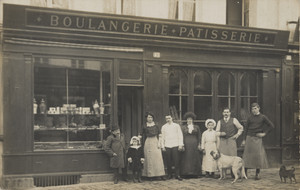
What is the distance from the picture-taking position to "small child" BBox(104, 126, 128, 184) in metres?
8.73

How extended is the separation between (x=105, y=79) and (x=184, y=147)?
2.56 metres

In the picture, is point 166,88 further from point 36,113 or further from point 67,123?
point 36,113

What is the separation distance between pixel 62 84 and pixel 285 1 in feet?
22.8

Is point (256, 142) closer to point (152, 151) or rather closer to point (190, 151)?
point (190, 151)

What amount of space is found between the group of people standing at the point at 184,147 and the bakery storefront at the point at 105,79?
57 centimetres

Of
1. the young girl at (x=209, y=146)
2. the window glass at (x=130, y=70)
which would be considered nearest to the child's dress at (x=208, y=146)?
the young girl at (x=209, y=146)

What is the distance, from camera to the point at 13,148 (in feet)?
27.3

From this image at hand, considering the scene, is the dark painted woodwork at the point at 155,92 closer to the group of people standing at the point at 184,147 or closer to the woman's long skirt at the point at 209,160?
the group of people standing at the point at 184,147

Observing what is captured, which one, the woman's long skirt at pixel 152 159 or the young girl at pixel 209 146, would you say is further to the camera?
the young girl at pixel 209 146

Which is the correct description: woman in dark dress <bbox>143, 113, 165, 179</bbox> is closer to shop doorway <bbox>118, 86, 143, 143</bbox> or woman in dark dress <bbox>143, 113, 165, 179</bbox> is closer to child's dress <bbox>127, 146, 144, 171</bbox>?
child's dress <bbox>127, 146, 144, 171</bbox>

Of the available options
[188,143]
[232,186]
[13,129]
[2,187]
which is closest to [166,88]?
[188,143]

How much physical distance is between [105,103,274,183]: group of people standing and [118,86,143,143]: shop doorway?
2.84ft

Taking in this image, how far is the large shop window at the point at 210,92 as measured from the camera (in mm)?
10180

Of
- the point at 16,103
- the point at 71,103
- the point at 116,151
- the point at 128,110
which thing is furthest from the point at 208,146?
the point at 16,103
